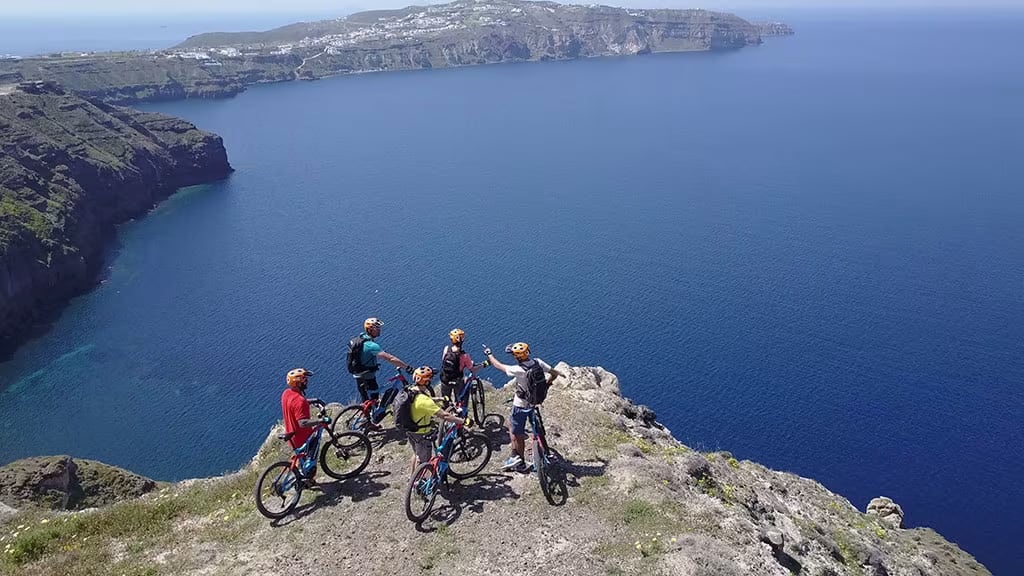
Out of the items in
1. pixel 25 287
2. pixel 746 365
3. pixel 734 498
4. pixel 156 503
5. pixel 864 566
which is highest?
pixel 156 503

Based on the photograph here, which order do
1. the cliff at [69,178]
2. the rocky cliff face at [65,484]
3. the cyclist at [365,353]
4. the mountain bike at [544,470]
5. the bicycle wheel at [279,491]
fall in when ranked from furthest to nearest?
1. the cliff at [69,178]
2. the rocky cliff face at [65,484]
3. the cyclist at [365,353]
4. the mountain bike at [544,470]
5. the bicycle wheel at [279,491]

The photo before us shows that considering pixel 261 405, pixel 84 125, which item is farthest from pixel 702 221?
pixel 84 125

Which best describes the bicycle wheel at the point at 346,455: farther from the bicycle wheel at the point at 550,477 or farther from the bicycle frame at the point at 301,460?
the bicycle wheel at the point at 550,477

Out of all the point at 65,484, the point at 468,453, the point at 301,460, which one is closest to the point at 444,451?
the point at 468,453

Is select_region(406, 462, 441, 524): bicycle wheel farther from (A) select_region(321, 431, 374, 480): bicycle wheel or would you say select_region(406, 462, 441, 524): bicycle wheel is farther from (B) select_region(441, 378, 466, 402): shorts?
(B) select_region(441, 378, 466, 402): shorts

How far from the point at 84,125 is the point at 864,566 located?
146481 millimetres

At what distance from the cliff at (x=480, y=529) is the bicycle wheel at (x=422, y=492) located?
0.34m

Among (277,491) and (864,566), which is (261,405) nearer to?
(277,491)

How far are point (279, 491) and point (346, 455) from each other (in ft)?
8.38

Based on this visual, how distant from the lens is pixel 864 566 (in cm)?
2311

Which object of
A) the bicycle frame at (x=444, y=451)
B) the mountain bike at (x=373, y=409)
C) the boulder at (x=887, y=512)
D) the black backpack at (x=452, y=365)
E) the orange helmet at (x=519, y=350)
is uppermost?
the orange helmet at (x=519, y=350)

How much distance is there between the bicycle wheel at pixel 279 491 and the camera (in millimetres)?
17906

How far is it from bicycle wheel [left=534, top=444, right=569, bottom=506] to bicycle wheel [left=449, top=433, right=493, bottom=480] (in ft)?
5.29

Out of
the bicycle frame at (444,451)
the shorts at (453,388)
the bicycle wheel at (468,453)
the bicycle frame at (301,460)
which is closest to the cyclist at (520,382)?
the bicycle wheel at (468,453)
